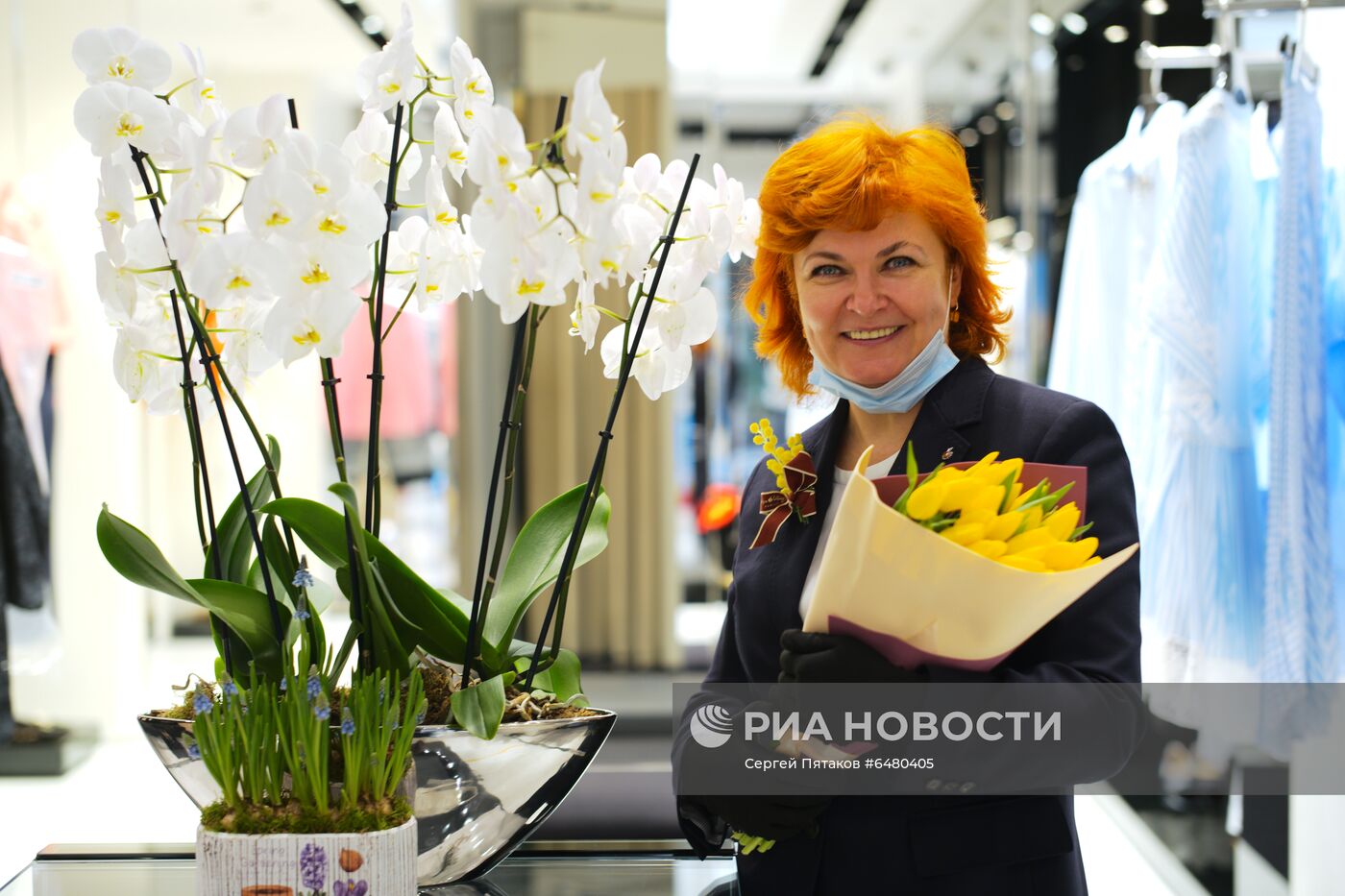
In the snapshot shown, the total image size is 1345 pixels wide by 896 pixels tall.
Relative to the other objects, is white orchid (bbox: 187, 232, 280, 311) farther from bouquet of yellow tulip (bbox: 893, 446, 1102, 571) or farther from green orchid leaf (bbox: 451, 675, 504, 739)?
bouquet of yellow tulip (bbox: 893, 446, 1102, 571)

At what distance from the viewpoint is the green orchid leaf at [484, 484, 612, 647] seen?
43.6 inches

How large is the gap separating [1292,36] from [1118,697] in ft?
5.83

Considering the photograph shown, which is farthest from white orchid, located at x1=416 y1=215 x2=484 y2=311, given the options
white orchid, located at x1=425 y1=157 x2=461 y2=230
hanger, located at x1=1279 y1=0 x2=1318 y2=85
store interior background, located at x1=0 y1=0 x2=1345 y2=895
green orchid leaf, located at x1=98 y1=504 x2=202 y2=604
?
store interior background, located at x1=0 y1=0 x2=1345 y2=895

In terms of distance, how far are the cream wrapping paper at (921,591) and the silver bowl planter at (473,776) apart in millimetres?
246

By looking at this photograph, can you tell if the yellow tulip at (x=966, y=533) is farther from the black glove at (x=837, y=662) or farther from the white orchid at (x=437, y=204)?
the white orchid at (x=437, y=204)

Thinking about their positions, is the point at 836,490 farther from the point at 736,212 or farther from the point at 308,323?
the point at 308,323

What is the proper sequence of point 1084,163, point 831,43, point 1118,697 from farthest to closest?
point 831,43 < point 1084,163 < point 1118,697

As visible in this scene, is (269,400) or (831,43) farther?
(269,400)

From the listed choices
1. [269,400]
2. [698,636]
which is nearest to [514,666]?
[698,636]

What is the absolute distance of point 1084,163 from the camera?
3.94 m

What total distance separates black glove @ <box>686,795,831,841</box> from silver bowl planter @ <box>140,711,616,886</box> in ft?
0.50

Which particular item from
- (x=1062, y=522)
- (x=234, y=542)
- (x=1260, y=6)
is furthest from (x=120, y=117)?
(x=1260, y=6)

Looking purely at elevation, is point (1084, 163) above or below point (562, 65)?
below

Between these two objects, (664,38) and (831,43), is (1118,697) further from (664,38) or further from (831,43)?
(831,43)
